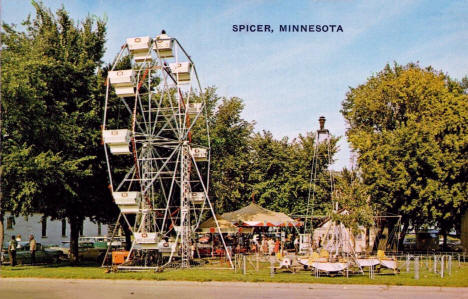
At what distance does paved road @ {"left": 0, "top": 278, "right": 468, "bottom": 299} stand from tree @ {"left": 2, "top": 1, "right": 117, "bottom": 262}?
7.20 metres

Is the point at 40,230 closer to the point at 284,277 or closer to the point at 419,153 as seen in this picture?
the point at 419,153

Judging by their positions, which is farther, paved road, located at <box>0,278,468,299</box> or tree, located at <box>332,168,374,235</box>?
tree, located at <box>332,168,374,235</box>

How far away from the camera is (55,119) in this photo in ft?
99.3

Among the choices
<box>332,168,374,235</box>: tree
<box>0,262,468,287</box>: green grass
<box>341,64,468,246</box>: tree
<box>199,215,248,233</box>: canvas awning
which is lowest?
<box>0,262,468,287</box>: green grass

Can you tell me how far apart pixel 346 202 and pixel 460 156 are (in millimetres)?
15122

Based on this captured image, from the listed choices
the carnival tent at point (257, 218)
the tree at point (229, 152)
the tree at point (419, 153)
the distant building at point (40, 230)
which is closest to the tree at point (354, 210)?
the carnival tent at point (257, 218)

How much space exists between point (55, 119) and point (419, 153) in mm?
24061

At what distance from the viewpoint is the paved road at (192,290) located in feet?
56.9

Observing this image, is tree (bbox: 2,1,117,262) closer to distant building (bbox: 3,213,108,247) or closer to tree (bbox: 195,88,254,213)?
tree (bbox: 195,88,254,213)

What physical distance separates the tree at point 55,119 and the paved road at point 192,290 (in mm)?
7199

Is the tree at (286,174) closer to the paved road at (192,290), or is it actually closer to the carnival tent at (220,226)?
the carnival tent at (220,226)

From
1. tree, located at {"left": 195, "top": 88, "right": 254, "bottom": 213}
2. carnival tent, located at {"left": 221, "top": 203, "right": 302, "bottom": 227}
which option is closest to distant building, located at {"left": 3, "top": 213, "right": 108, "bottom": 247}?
tree, located at {"left": 195, "top": 88, "right": 254, "bottom": 213}

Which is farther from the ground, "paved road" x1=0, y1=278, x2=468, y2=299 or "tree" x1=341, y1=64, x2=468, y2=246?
"tree" x1=341, y1=64, x2=468, y2=246

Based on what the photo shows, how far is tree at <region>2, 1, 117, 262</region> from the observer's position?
27328 millimetres
